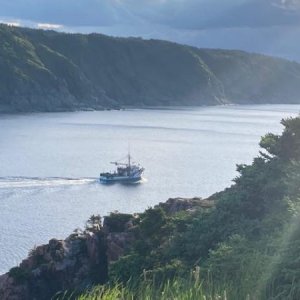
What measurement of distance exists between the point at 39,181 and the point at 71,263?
39757 millimetres

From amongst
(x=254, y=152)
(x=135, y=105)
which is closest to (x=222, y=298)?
(x=254, y=152)

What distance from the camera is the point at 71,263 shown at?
22125mm

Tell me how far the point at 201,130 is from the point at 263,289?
347ft

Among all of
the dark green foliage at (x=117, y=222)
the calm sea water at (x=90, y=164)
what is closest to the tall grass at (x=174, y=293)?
the dark green foliage at (x=117, y=222)

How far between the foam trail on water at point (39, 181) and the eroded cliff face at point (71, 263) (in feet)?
117

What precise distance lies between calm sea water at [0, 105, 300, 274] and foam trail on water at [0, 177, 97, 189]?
81mm

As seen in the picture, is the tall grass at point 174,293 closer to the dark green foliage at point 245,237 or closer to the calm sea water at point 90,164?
the dark green foliage at point 245,237

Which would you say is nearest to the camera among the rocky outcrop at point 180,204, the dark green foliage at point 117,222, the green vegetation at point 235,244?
the green vegetation at point 235,244

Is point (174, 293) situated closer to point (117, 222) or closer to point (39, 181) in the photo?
point (117, 222)

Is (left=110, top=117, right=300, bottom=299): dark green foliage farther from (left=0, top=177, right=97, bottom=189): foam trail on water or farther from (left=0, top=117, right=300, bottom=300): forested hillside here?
(left=0, top=177, right=97, bottom=189): foam trail on water

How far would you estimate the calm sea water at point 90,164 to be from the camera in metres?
45.1

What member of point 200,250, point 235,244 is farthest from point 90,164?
point 235,244

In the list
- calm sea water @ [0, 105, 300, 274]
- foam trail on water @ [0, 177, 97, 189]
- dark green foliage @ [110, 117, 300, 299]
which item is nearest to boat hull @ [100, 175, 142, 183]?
calm sea water @ [0, 105, 300, 274]

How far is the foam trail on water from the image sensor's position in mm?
58875
